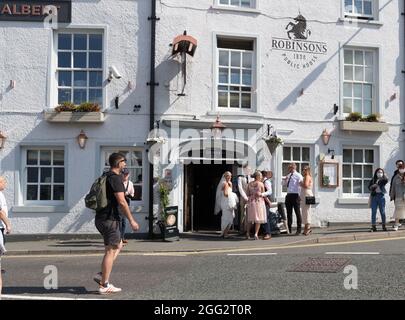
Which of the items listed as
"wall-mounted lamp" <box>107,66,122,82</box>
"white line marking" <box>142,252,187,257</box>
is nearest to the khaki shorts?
"white line marking" <box>142,252,187,257</box>

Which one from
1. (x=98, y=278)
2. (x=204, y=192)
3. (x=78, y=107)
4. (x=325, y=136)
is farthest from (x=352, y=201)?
(x=98, y=278)

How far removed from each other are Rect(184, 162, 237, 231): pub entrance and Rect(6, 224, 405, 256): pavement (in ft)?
3.08

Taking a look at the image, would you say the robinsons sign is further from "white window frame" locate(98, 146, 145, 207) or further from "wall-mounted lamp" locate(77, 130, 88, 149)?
"wall-mounted lamp" locate(77, 130, 88, 149)

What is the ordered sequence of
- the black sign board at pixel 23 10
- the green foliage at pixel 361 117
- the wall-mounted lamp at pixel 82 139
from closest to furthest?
1. the wall-mounted lamp at pixel 82 139
2. the black sign board at pixel 23 10
3. the green foliage at pixel 361 117

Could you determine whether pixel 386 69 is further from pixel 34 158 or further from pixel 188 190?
pixel 34 158

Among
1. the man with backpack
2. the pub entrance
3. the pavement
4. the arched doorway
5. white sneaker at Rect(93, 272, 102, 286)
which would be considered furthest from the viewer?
the pub entrance

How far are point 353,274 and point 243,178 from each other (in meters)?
6.65

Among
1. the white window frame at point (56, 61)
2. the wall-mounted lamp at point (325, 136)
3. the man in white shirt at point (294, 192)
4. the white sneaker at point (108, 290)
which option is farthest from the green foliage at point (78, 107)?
the white sneaker at point (108, 290)

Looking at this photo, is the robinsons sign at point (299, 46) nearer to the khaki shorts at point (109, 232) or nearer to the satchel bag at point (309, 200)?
the satchel bag at point (309, 200)

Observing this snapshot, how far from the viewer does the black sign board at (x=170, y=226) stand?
540 inches

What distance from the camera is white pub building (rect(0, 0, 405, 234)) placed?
1462cm

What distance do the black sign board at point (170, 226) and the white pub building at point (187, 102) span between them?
0.82 m

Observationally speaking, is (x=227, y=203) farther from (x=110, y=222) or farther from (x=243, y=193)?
(x=110, y=222)
